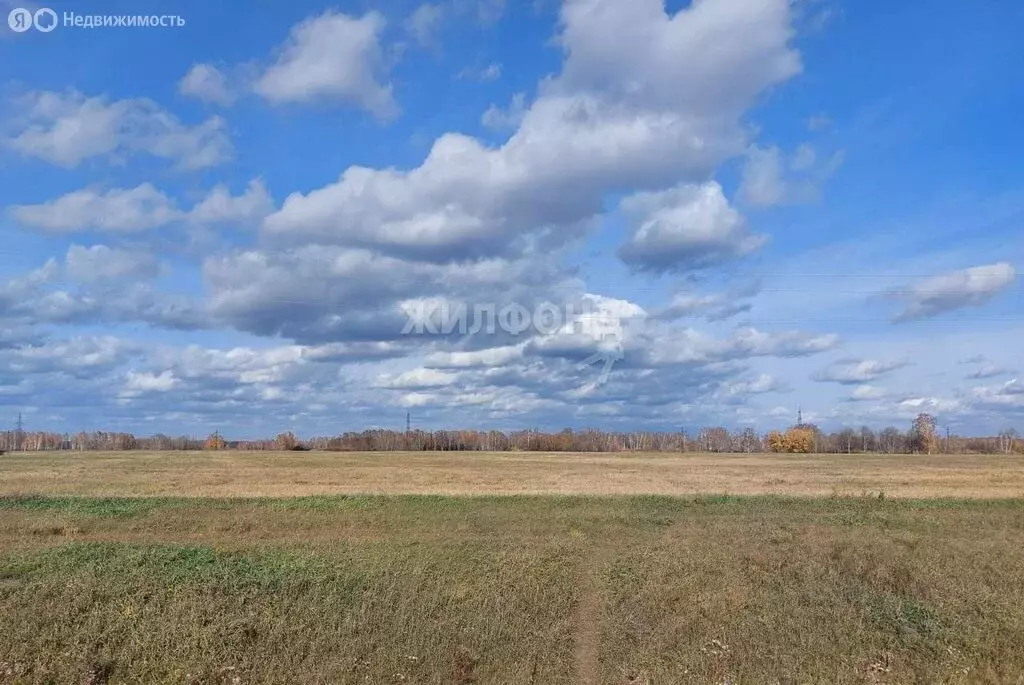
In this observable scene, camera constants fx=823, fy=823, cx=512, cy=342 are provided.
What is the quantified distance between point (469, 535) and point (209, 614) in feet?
32.4

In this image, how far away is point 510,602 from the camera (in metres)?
14.5

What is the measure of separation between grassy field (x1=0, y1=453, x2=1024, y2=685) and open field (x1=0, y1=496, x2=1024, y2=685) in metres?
0.05

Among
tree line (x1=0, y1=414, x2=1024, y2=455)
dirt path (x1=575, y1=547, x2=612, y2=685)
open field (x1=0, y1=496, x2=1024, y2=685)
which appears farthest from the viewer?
tree line (x1=0, y1=414, x2=1024, y2=455)

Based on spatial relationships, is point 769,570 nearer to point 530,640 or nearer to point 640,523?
point 530,640

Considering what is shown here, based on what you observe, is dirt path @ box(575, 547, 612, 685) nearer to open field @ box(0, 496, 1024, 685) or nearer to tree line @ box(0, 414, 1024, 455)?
open field @ box(0, 496, 1024, 685)

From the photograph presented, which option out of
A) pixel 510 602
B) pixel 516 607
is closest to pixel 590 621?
pixel 516 607

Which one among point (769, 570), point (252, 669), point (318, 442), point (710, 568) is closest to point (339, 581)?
point (252, 669)

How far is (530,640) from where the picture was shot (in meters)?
12.8

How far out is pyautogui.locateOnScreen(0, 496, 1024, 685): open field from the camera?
11.5m

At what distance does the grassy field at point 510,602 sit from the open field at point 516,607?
0.15ft

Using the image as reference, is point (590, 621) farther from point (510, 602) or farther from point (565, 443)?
point (565, 443)


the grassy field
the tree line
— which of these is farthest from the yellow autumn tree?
the grassy field

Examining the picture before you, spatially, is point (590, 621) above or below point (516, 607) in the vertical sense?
below

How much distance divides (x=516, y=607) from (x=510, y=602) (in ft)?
0.69
